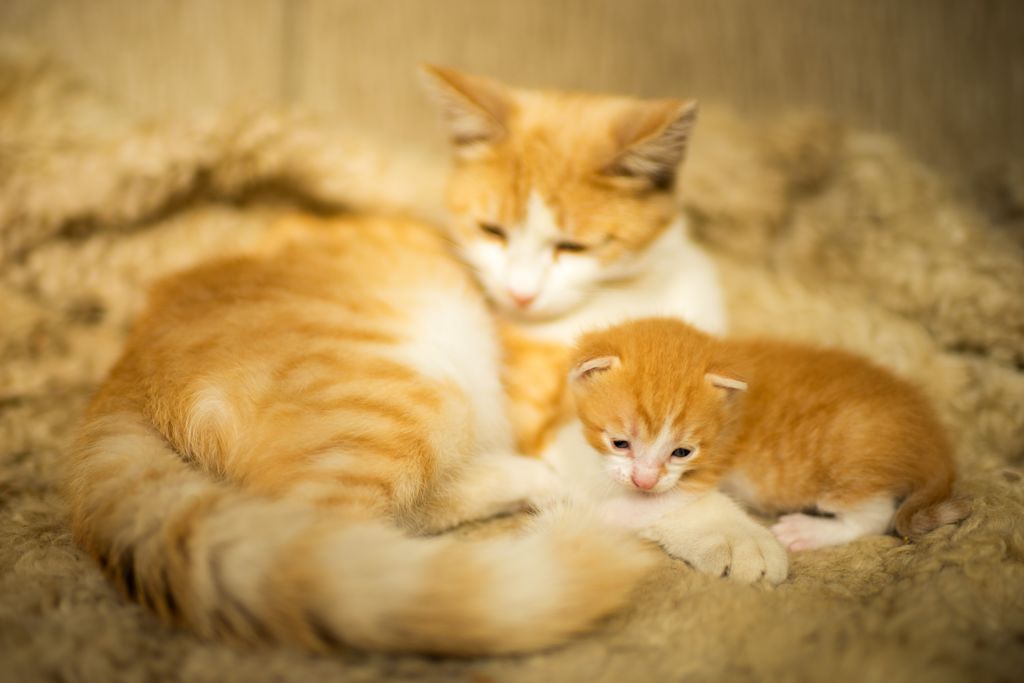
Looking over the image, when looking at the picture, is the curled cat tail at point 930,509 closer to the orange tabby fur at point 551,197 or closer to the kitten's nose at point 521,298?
the orange tabby fur at point 551,197

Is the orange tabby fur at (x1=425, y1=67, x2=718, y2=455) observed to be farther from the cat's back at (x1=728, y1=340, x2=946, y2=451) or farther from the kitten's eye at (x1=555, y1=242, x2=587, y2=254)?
the cat's back at (x1=728, y1=340, x2=946, y2=451)

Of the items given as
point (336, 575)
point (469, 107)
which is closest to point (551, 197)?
point (469, 107)

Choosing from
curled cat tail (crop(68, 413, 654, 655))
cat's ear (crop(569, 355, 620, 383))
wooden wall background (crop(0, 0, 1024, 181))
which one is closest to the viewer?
curled cat tail (crop(68, 413, 654, 655))

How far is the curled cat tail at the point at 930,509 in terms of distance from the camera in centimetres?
109

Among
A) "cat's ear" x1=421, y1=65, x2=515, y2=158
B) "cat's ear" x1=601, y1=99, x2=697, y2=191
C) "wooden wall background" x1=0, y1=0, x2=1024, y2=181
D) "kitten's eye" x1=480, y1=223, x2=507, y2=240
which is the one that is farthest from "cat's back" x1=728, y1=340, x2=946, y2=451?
"wooden wall background" x1=0, y1=0, x2=1024, y2=181

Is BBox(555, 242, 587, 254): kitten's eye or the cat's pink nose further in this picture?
BBox(555, 242, 587, 254): kitten's eye

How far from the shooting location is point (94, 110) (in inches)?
69.1

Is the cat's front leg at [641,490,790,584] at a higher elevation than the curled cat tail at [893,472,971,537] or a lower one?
lower

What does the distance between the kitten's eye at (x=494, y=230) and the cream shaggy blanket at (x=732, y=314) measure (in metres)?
0.37

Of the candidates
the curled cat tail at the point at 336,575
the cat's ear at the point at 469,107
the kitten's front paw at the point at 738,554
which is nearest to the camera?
the curled cat tail at the point at 336,575

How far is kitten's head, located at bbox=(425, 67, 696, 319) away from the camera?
1.37m

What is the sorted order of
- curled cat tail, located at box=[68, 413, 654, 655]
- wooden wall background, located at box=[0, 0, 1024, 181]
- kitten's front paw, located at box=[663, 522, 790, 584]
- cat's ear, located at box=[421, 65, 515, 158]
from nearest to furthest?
curled cat tail, located at box=[68, 413, 654, 655] → kitten's front paw, located at box=[663, 522, 790, 584] → cat's ear, located at box=[421, 65, 515, 158] → wooden wall background, located at box=[0, 0, 1024, 181]

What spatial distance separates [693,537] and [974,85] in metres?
1.61

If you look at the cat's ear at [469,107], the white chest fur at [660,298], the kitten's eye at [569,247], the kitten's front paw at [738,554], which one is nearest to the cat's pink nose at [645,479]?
the kitten's front paw at [738,554]
